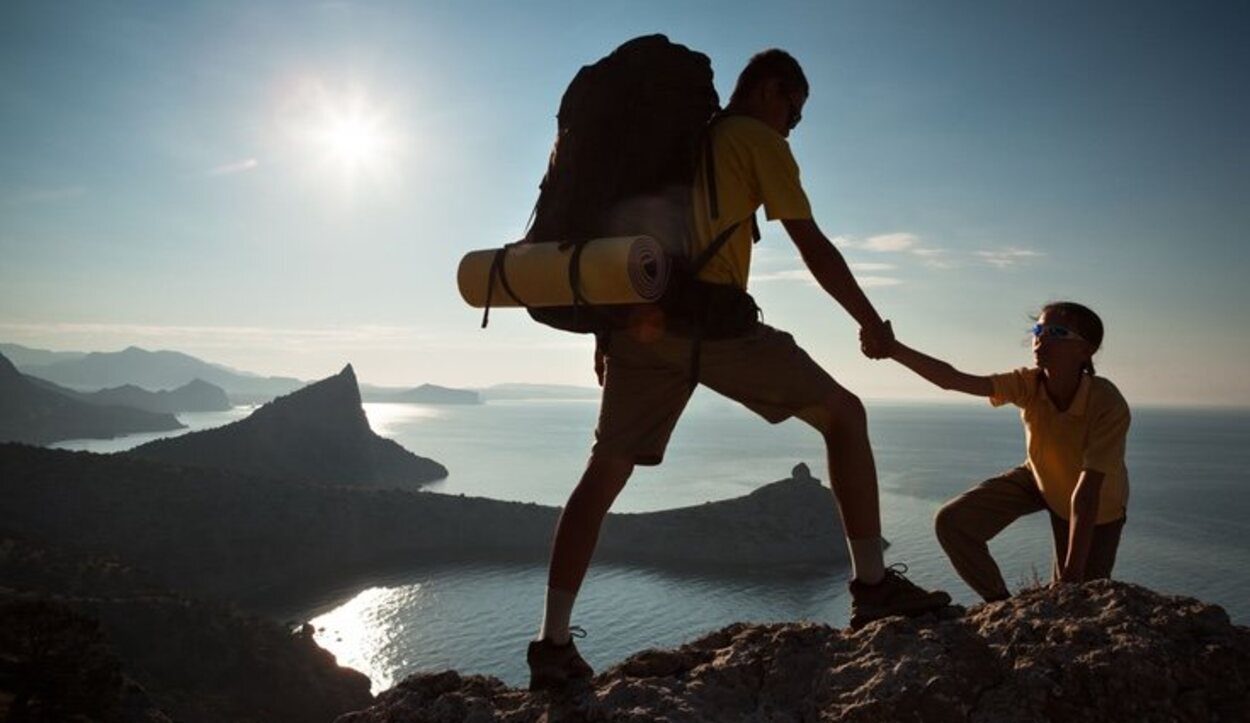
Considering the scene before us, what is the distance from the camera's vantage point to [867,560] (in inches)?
137

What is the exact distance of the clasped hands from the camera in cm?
351

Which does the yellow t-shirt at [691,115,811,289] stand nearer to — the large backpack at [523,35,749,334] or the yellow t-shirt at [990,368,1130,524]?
the large backpack at [523,35,749,334]

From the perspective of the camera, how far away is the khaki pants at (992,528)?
14.3ft

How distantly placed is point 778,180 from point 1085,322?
2590 millimetres

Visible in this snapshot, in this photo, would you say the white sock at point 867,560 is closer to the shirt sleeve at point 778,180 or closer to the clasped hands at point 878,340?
the clasped hands at point 878,340

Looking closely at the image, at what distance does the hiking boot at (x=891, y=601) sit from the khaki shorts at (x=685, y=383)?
3.18ft

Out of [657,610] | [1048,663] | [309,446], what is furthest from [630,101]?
[309,446]

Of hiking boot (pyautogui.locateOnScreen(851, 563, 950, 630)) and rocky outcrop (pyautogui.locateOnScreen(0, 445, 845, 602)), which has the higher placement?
hiking boot (pyautogui.locateOnScreen(851, 563, 950, 630))

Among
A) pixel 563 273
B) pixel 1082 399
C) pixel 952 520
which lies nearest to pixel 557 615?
pixel 563 273

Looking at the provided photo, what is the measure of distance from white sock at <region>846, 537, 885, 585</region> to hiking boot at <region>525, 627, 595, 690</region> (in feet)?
4.87

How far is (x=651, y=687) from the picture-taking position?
3.36m

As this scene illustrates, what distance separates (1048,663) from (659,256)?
2.45 meters

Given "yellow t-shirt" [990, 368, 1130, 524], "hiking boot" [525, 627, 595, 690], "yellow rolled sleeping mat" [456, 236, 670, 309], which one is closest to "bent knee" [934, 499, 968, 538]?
"yellow t-shirt" [990, 368, 1130, 524]

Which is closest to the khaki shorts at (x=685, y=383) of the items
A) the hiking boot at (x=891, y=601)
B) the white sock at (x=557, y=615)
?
the white sock at (x=557, y=615)
